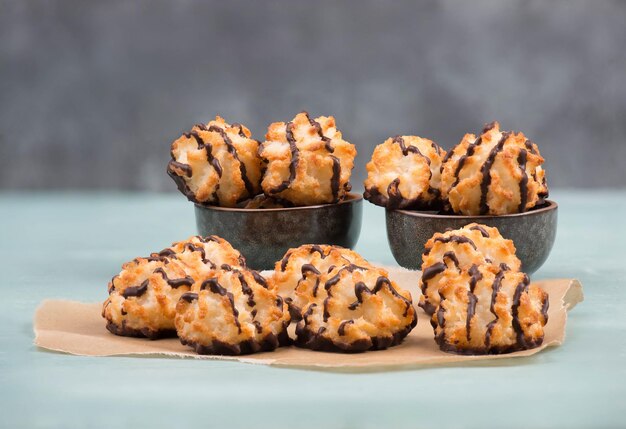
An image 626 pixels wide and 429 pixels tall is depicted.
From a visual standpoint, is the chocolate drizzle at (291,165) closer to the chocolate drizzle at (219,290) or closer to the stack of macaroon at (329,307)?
the stack of macaroon at (329,307)

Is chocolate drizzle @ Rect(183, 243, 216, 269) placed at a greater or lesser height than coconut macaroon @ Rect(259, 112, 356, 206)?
lesser

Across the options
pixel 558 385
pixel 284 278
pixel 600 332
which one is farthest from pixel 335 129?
pixel 558 385

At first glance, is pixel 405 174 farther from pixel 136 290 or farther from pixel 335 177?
pixel 136 290

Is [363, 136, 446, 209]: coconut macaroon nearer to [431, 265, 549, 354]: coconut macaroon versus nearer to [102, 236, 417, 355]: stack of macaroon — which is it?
[102, 236, 417, 355]: stack of macaroon

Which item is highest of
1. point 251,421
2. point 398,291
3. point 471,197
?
point 471,197

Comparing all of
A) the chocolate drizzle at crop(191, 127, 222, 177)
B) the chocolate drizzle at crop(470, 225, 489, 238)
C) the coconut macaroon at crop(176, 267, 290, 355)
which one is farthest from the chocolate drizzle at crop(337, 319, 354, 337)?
the chocolate drizzle at crop(191, 127, 222, 177)

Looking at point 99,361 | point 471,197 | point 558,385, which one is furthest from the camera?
point 471,197

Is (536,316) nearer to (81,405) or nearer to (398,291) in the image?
(398,291)
